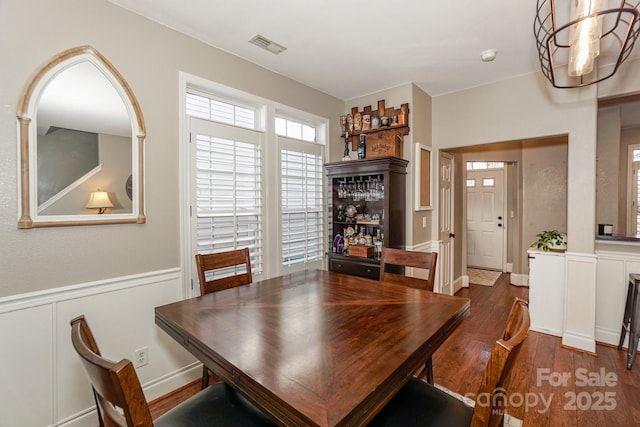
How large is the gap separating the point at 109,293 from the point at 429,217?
3376 millimetres

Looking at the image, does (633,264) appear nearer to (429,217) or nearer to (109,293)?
(429,217)

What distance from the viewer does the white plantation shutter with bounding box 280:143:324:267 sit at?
3219 mm

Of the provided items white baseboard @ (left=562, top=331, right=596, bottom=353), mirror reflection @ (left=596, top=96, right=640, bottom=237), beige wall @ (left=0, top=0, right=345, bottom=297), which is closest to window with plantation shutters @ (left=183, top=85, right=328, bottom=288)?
beige wall @ (left=0, top=0, right=345, bottom=297)

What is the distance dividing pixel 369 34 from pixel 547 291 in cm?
319

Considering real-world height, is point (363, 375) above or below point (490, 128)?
below

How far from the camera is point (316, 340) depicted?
127 centimetres

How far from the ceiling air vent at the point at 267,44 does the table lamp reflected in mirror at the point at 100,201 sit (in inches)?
64.8

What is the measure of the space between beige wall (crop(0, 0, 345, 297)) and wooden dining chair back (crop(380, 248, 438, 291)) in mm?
1660

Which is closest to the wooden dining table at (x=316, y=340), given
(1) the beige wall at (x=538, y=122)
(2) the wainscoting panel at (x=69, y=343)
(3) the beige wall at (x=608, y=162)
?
(2) the wainscoting panel at (x=69, y=343)

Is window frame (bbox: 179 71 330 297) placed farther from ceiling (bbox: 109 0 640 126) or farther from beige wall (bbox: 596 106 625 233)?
beige wall (bbox: 596 106 625 233)

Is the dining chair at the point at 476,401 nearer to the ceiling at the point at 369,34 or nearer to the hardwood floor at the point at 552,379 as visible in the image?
the hardwood floor at the point at 552,379

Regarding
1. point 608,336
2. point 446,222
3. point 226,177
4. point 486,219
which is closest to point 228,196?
point 226,177

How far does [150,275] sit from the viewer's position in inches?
86.1

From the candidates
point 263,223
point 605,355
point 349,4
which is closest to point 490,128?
point 349,4
